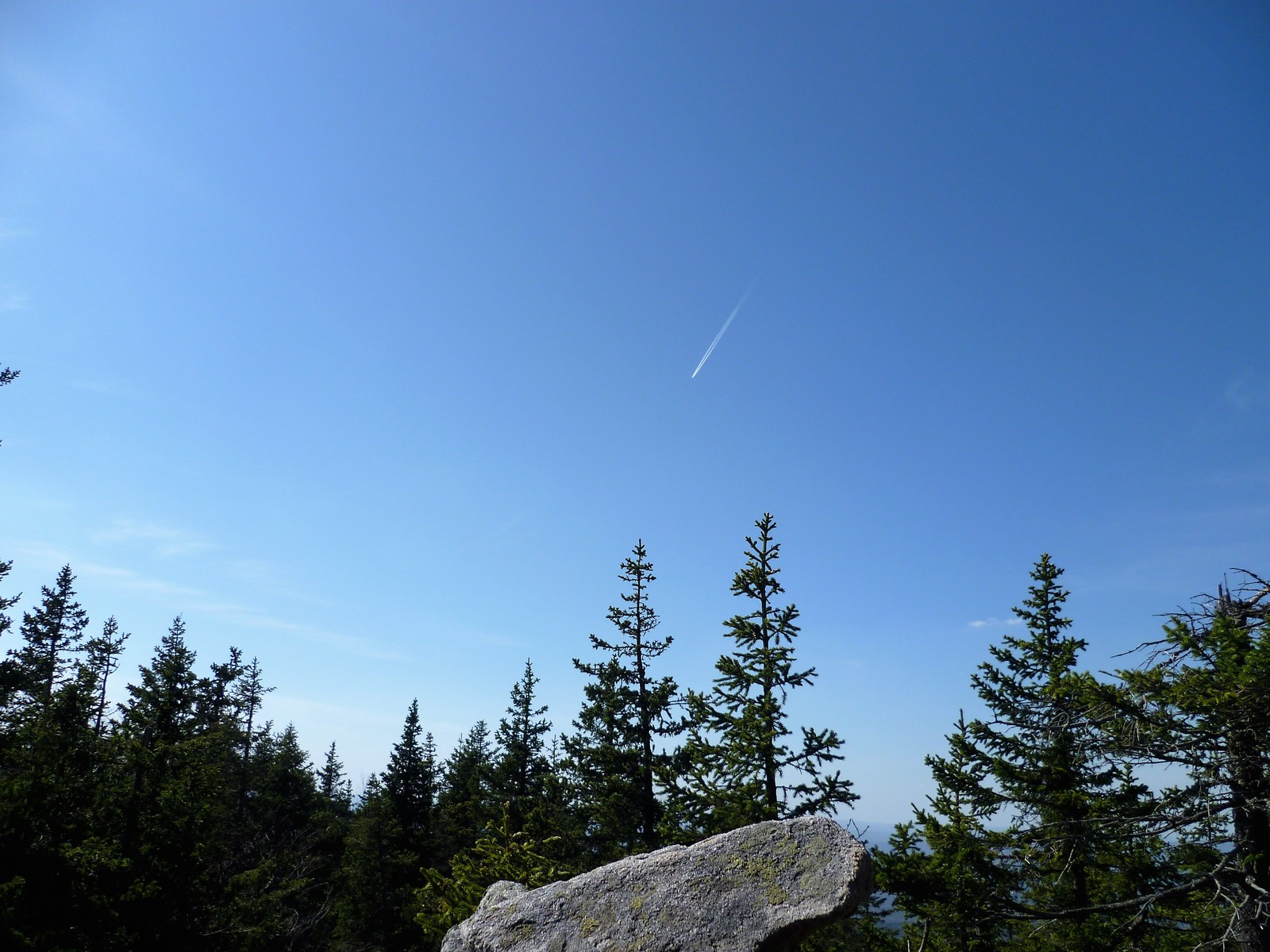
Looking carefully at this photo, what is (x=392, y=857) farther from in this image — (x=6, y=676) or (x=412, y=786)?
(x=6, y=676)

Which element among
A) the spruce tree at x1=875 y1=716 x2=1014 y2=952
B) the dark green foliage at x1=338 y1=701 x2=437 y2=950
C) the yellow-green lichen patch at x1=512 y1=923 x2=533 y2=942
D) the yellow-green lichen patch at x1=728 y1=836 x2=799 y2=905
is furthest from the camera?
the dark green foliage at x1=338 y1=701 x2=437 y2=950

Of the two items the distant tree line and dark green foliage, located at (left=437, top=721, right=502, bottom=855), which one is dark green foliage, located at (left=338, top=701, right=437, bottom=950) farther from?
the distant tree line

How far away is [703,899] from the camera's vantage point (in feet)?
25.7

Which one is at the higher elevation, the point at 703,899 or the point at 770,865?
the point at 770,865

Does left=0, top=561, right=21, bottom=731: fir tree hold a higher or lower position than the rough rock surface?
higher

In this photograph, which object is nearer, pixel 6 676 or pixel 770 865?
pixel 770 865

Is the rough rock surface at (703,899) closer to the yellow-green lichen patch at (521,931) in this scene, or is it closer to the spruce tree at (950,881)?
the yellow-green lichen patch at (521,931)

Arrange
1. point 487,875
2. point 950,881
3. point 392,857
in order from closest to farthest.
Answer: point 950,881, point 487,875, point 392,857

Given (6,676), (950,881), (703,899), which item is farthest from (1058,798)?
(6,676)

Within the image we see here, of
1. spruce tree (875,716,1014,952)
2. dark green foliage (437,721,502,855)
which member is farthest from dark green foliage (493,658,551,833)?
spruce tree (875,716,1014,952)

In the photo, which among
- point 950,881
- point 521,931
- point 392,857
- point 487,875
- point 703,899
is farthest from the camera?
point 392,857

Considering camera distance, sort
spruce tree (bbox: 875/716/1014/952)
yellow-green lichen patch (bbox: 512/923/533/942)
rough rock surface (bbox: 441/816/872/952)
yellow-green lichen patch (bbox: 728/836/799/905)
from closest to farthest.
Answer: rough rock surface (bbox: 441/816/872/952) → yellow-green lichen patch (bbox: 728/836/799/905) → yellow-green lichen patch (bbox: 512/923/533/942) → spruce tree (bbox: 875/716/1014/952)

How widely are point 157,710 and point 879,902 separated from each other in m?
17.7

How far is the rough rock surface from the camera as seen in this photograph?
7.35 meters
